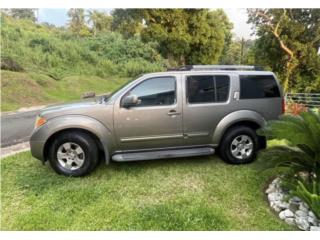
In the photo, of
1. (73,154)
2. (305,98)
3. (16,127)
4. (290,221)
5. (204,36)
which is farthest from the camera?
(204,36)

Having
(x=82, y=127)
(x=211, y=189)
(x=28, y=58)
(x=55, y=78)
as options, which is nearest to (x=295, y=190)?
(x=211, y=189)

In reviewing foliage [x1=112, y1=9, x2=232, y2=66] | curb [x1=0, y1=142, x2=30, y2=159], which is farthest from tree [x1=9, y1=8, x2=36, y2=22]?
curb [x1=0, y1=142, x2=30, y2=159]

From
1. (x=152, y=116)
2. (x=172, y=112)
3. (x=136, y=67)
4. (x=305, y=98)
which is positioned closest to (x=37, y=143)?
(x=152, y=116)

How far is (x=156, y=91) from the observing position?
5.29 m

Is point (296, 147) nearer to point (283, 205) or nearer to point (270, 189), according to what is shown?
point (270, 189)

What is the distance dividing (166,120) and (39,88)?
12413 mm

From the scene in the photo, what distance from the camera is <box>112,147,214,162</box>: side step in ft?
16.9

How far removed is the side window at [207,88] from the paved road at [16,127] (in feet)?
15.3

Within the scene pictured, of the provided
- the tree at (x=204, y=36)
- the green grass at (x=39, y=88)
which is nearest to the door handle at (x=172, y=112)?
the green grass at (x=39, y=88)

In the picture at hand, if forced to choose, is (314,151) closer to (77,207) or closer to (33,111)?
(77,207)

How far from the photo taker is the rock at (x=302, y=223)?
3.70 meters

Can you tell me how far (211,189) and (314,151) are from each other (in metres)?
1.52

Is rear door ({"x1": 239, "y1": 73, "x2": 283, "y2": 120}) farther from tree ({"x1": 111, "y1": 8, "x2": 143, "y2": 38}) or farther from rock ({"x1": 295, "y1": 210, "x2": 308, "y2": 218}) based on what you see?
tree ({"x1": 111, "y1": 8, "x2": 143, "y2": 38})

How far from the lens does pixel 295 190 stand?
4.14 m
